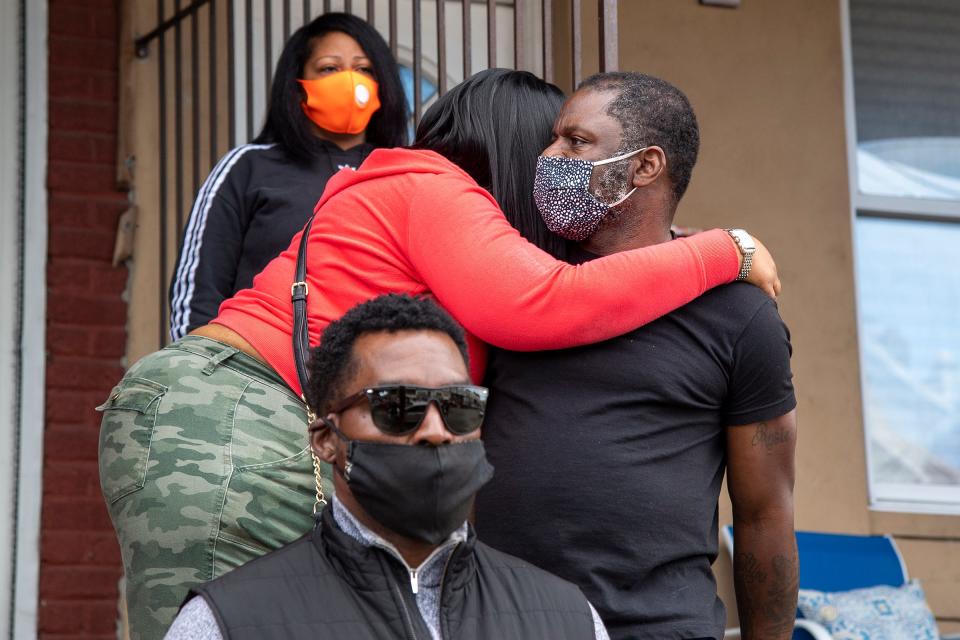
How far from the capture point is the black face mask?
7.09 ft

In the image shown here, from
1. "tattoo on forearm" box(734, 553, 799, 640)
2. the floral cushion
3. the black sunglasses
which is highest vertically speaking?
the black sunglasses

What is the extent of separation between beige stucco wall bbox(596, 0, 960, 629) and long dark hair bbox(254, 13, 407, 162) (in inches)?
79.1

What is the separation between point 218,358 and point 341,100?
5.31 ft

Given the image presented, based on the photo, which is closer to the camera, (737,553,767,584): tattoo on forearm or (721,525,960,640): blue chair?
(737,553,767,584): tattoo on forearm

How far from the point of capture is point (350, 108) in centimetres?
406

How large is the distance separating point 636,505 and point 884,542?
356 centimetres

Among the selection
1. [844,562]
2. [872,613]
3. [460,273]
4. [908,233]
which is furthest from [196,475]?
[908,233]

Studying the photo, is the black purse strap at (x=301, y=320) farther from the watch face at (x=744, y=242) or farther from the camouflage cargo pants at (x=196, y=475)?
the watch face at (x=744, y=242)

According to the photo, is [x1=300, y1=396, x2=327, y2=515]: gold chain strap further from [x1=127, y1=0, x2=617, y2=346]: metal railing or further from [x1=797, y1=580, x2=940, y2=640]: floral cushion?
[x1=797, y1=580, x2=940, y2=640]: floral cushion

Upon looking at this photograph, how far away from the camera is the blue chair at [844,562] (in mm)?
5695

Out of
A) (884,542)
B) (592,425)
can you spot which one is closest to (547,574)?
(592,425)

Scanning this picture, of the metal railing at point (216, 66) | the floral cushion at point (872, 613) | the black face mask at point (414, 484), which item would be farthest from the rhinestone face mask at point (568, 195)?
the floral cushion at point (872, 613)

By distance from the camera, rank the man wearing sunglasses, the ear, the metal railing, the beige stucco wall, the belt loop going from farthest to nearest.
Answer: the beige stucco wall
the metal railing
the ear
the belt loop
the man wearing sunglasses

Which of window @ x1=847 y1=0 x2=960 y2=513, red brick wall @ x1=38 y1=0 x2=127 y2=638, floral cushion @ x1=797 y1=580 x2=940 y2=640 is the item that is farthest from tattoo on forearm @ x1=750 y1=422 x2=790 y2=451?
window @ x1=847 y1=0 x2=960 y2=513
